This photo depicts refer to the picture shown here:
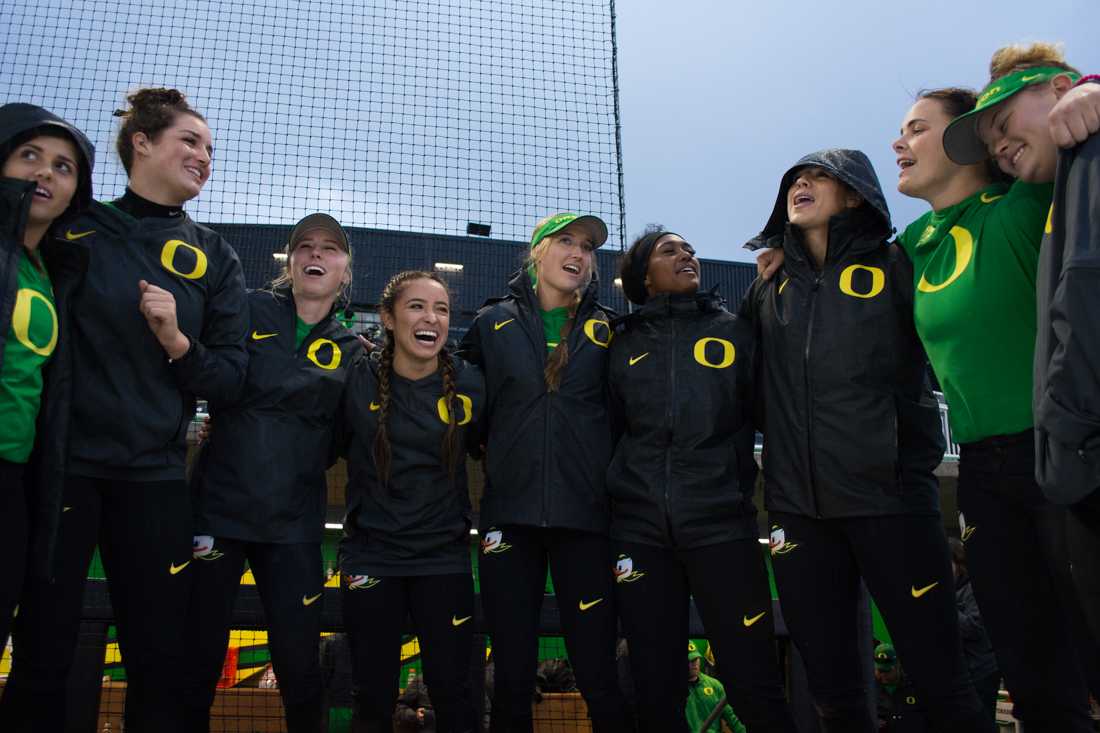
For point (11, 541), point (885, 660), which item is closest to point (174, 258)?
point (11, 541)

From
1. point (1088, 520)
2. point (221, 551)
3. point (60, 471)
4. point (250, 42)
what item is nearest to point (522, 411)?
point (221, 551)

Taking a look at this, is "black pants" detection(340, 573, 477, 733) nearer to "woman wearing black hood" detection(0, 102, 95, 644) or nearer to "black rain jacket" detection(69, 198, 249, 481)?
"black rain jacket" detection(69, 198, 249, 481)

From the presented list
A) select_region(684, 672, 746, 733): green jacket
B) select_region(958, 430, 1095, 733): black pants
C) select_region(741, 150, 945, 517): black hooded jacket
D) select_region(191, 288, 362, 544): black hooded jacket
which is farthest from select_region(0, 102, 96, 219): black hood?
select_region(684, 672, 746, 733): green jacket

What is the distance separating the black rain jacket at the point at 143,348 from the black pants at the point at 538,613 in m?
1.07

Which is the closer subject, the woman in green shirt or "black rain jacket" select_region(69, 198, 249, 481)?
the woman in green shirt

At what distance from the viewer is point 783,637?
3.55m

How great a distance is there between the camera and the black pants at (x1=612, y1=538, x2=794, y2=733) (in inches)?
96.9

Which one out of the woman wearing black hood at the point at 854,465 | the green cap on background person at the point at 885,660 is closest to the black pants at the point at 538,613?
the woman wearing black hood at the point at 854,465

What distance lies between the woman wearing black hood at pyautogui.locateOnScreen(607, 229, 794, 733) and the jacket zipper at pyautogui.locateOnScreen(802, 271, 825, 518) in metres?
0.27

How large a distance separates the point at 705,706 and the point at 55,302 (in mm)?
4930

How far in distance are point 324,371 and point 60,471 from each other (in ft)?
3.40

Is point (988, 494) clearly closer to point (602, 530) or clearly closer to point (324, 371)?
point (602, 530)

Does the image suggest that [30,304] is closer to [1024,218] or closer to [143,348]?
[143,348]

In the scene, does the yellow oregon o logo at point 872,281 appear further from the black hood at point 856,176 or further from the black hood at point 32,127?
the black hood at point 32,127
